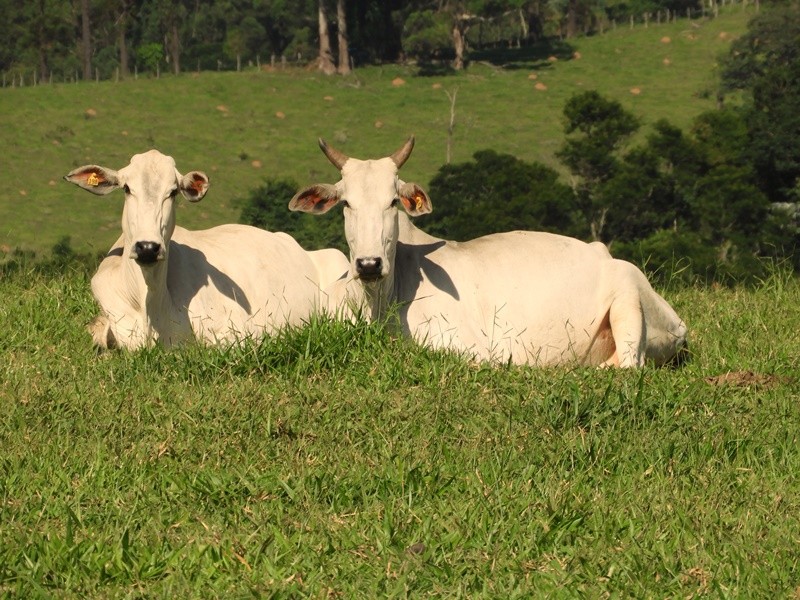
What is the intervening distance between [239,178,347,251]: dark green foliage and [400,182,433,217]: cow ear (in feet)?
109

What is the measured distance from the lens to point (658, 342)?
27.8ft

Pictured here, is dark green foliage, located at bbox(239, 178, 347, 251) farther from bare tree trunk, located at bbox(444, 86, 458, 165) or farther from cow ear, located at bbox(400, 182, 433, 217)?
cow ear, located at bbox(400, 182, 433, 217)

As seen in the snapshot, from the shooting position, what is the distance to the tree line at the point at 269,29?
7931cm

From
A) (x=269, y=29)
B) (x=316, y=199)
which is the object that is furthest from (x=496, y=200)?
(x=269, y=29)

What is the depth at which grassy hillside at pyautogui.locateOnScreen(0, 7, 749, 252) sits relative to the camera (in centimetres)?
5394

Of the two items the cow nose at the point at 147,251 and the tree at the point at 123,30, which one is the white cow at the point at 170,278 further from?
the tree at the point at 123,30

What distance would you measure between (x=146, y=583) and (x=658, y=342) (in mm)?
4748

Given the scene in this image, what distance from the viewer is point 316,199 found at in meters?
8.55

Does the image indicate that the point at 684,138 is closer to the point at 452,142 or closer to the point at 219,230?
the point at 452,142

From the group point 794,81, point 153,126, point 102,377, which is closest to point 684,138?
point 794,81

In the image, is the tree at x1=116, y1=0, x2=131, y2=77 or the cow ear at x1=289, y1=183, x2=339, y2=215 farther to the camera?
the tree at x1=116, y1=0, x2=131, y2=77

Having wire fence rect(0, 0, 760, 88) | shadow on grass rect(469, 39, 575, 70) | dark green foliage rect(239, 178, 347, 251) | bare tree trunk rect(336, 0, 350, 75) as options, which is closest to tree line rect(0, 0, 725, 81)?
bare tree trunk rect(336, 0, 350, 75)

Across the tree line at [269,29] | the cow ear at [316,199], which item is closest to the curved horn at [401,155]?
the cow ear at [316,199]

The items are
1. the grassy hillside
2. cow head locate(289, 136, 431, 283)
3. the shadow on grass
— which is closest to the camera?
cow head locate(289, 136, 431, 283)
